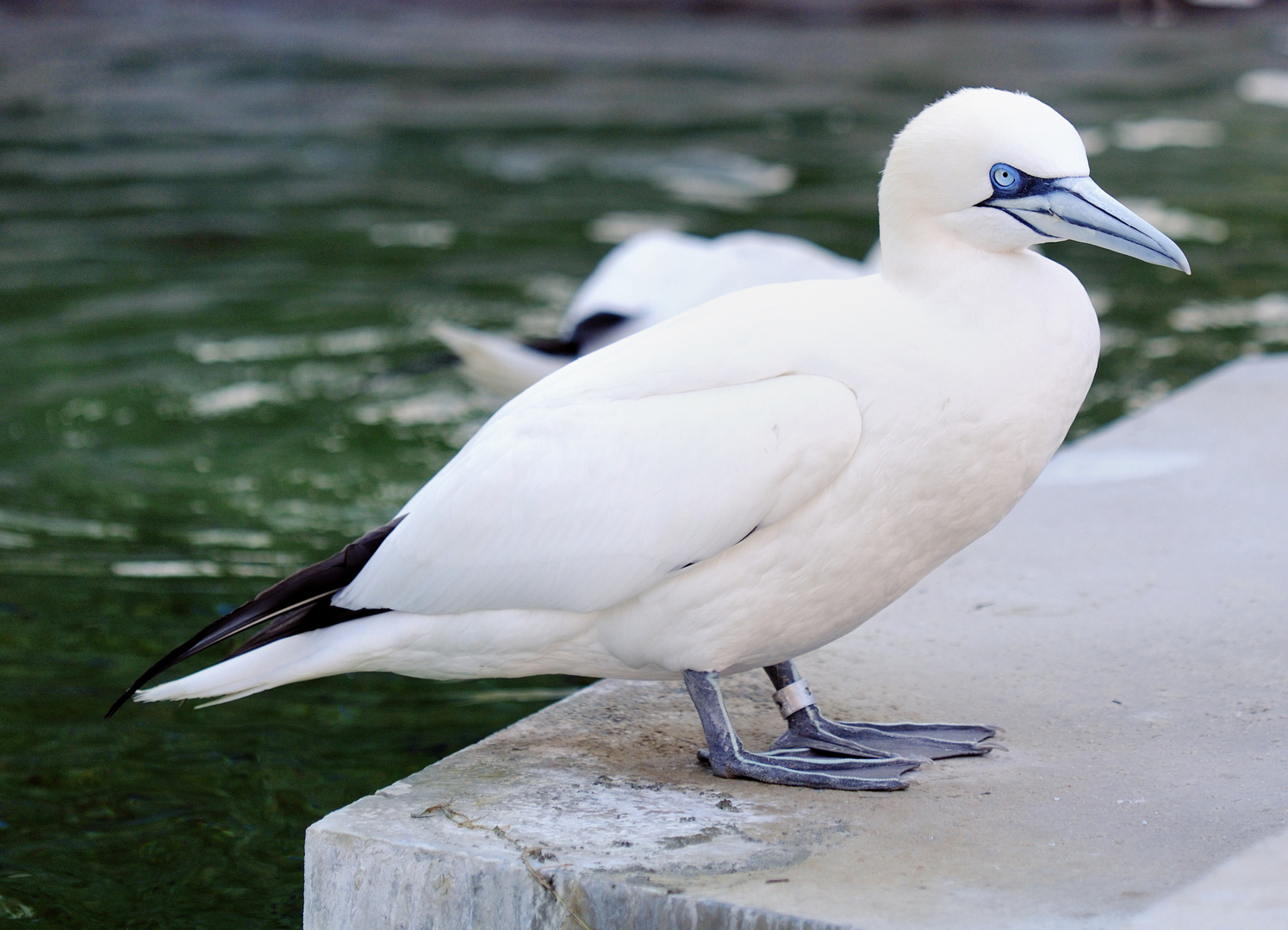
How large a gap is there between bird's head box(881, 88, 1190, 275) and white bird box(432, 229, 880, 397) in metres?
3.07

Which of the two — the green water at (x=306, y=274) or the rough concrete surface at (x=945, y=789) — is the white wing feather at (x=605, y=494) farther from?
the green water at (x=306, y=274)

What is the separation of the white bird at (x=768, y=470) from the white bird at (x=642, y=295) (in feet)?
9.60

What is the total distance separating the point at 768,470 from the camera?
2711 millimetres

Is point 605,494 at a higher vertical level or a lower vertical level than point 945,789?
higher

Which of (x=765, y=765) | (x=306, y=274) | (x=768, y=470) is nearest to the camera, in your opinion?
(x=768, y=470)

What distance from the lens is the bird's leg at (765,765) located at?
290cm

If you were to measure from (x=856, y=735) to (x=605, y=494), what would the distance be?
72 cm

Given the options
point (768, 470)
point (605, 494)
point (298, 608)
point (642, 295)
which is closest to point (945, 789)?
point (768, 470)

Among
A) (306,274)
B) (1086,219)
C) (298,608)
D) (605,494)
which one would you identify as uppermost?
(1086,219)

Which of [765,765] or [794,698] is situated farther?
[794,698]

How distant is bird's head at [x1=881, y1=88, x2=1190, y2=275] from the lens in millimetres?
2740

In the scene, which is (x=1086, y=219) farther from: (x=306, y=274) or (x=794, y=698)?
(x=306, y=274)

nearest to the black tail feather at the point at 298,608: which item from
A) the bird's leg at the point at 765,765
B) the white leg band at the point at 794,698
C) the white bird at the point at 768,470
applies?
the white bird at the point at 768,470

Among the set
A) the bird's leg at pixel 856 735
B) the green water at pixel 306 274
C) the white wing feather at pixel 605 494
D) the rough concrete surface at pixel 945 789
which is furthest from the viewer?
the green water at pixel 306 274
